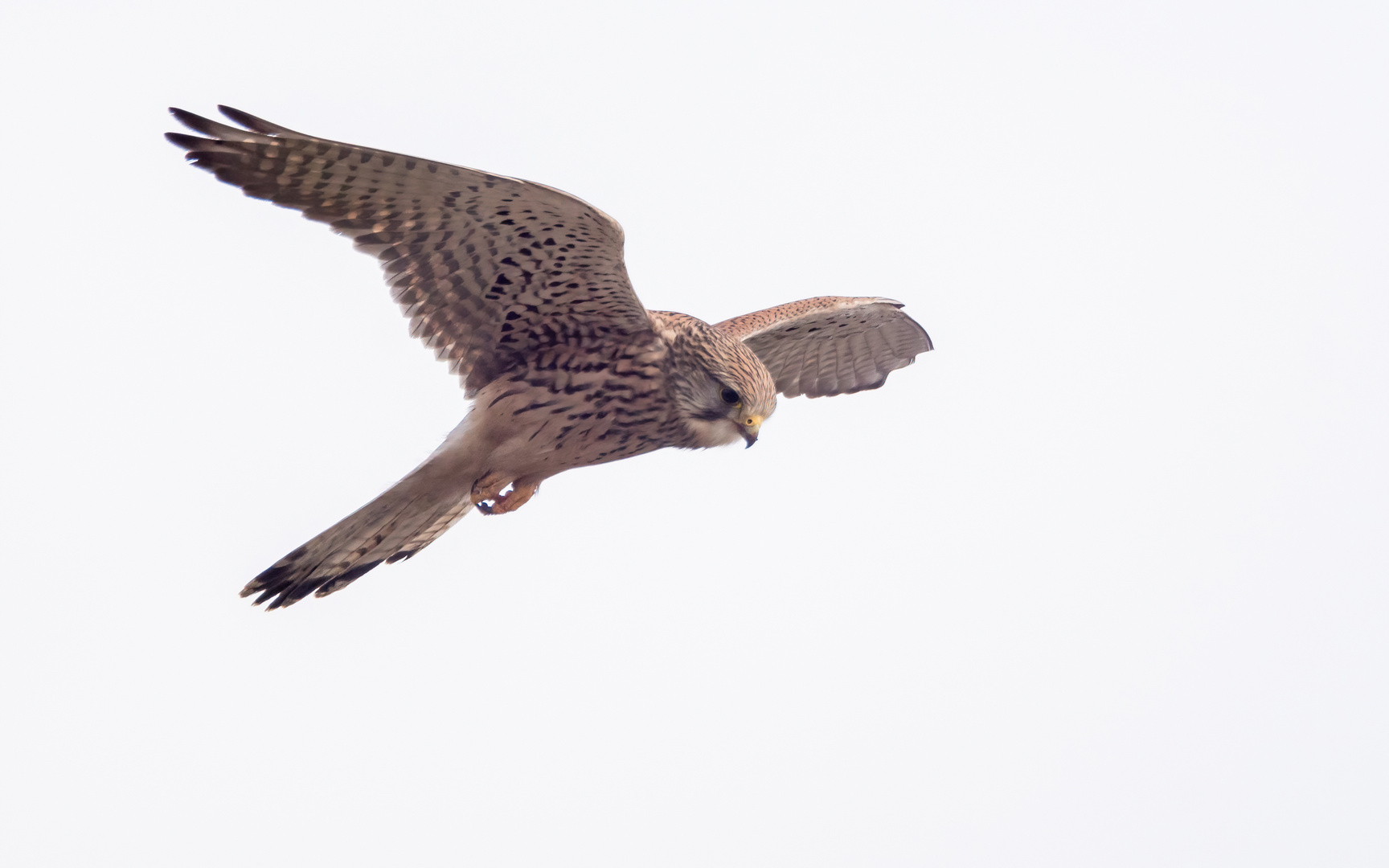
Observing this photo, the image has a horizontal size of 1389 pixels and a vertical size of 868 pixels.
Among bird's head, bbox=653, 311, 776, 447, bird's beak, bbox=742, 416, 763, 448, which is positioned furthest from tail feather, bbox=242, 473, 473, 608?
bird's beak, bbox=742, 416, 763, 448

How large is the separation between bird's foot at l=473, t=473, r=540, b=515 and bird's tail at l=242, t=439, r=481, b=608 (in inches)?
2.1

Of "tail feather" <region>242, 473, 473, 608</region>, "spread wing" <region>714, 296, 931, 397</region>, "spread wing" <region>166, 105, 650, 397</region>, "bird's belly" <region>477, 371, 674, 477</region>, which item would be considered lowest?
"tail feather" <region>242, 473, 473, 608</region>

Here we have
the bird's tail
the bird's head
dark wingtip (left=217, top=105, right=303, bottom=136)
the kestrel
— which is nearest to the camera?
dark wingtip (left=217, top=105, right=303, bottom=136)

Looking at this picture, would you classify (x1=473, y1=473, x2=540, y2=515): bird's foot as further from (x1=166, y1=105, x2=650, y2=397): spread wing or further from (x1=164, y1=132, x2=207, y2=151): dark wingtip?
(x1=164, y1=132, x2=207, y2=151): dark wingtip

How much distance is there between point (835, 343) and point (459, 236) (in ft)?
9.06

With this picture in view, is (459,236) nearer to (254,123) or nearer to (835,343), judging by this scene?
(254,123)

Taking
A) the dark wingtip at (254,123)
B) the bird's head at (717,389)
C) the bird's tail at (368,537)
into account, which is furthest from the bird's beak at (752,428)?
the dark wingtip at (254,123)

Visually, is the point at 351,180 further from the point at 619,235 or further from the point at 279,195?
the point at 619,235

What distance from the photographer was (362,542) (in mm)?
5363

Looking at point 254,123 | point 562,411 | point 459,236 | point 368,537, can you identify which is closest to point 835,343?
point 562,411

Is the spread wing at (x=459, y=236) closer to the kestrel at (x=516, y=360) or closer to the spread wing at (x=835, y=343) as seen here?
the kestrel at (x=516, y=360)

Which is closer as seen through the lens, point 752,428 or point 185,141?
point 185,141

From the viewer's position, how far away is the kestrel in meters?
4.88

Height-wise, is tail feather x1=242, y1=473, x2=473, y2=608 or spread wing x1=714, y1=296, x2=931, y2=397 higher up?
spread wing x1=714, y1=296, x2=931, y2=397
